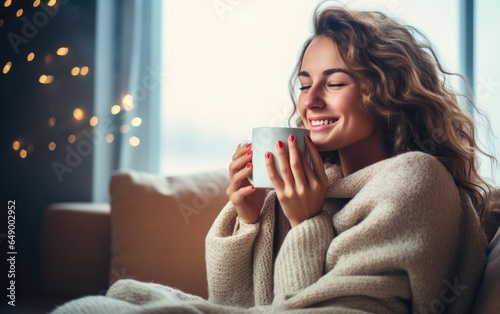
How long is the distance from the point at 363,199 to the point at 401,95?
1.04ft

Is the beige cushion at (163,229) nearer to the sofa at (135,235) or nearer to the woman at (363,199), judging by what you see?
the sofa at (135,235)

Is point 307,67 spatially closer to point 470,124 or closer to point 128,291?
point 470,124

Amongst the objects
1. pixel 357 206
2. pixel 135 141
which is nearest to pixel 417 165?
pixel 357 206

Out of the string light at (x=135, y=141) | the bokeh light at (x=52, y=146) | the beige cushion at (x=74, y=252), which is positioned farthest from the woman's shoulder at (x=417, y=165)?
the bokeh light at (x=52, y=146)

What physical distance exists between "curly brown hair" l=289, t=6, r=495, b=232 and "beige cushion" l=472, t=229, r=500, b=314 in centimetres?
19

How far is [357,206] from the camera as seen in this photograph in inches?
44.3

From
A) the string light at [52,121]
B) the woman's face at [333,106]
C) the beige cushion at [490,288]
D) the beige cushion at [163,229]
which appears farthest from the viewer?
the string light at [52,121]

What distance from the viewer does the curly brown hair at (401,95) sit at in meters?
1.28

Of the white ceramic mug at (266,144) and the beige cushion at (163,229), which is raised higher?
the white ceramic mug at (266,144)

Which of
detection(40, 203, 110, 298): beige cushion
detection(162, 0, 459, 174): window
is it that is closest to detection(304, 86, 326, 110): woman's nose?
detection(40, 203, 110, 298): beige cushion

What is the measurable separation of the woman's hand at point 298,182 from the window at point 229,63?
1.27 meters

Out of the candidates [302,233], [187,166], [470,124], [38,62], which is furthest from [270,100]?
[302,233]

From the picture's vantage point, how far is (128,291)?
108 centimetres

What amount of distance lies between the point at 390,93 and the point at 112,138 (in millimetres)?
1581
